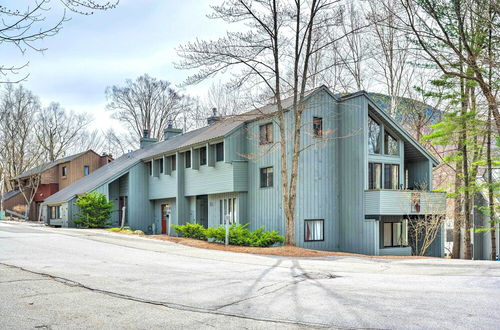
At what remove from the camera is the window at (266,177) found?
25.6 metres

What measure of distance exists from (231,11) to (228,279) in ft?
44.5

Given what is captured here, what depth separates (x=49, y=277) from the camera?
11172mm

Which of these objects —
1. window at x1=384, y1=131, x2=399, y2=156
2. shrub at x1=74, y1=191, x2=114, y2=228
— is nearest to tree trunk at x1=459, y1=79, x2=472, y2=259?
window at x1=384, y1=131, x2=399, y2=156

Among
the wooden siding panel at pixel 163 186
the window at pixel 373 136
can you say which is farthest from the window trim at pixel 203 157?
the window at pixel 373 136

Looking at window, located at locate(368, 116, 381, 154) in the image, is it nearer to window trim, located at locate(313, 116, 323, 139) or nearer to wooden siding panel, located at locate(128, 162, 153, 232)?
window trim, located at locate(313, 116, 323, 139)

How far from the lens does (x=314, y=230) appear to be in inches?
972

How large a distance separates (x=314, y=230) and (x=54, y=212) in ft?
87.9

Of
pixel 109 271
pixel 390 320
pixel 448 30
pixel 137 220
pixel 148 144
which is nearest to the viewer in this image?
pixel 390 320

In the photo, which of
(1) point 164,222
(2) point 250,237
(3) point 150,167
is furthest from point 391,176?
(3) point 150,167

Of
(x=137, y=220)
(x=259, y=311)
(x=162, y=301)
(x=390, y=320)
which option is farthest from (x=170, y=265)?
(x=137, y=220)

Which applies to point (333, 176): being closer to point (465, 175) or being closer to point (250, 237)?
point (250, 237)

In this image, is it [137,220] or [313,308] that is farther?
[137,220]

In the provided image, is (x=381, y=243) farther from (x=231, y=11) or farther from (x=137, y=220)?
(x=137, y=220)

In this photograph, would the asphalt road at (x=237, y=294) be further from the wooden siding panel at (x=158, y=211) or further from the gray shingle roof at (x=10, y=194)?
the gray shingle roof at (x=10, y=194)
